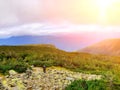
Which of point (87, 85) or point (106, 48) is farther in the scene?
point (106, 48)

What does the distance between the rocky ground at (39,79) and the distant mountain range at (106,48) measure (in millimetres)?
89655

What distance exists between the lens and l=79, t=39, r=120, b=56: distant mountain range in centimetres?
11162

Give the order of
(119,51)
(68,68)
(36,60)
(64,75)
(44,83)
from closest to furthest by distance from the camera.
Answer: (44,83) < (64,75) < (68,68) < (36,60) < (119,51)

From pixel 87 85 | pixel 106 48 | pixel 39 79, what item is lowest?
pixel 106 48

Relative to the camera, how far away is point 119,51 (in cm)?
10712

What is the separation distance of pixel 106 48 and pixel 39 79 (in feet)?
321

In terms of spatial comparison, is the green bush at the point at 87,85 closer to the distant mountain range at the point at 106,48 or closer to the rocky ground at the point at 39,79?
the rocky ground at the point at 39,79

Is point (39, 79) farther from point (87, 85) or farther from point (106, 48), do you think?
point (106, 48)

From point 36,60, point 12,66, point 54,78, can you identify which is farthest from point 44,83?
point 36,60

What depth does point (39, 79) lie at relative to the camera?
19703 mm

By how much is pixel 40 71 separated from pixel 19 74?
1.64 metres

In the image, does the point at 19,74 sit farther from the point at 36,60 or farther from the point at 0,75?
the point at 36,60

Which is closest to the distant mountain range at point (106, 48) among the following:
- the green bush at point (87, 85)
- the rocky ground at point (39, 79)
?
the rocky ground at point (39, 79)

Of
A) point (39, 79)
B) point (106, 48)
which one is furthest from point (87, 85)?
point (106, 48)
